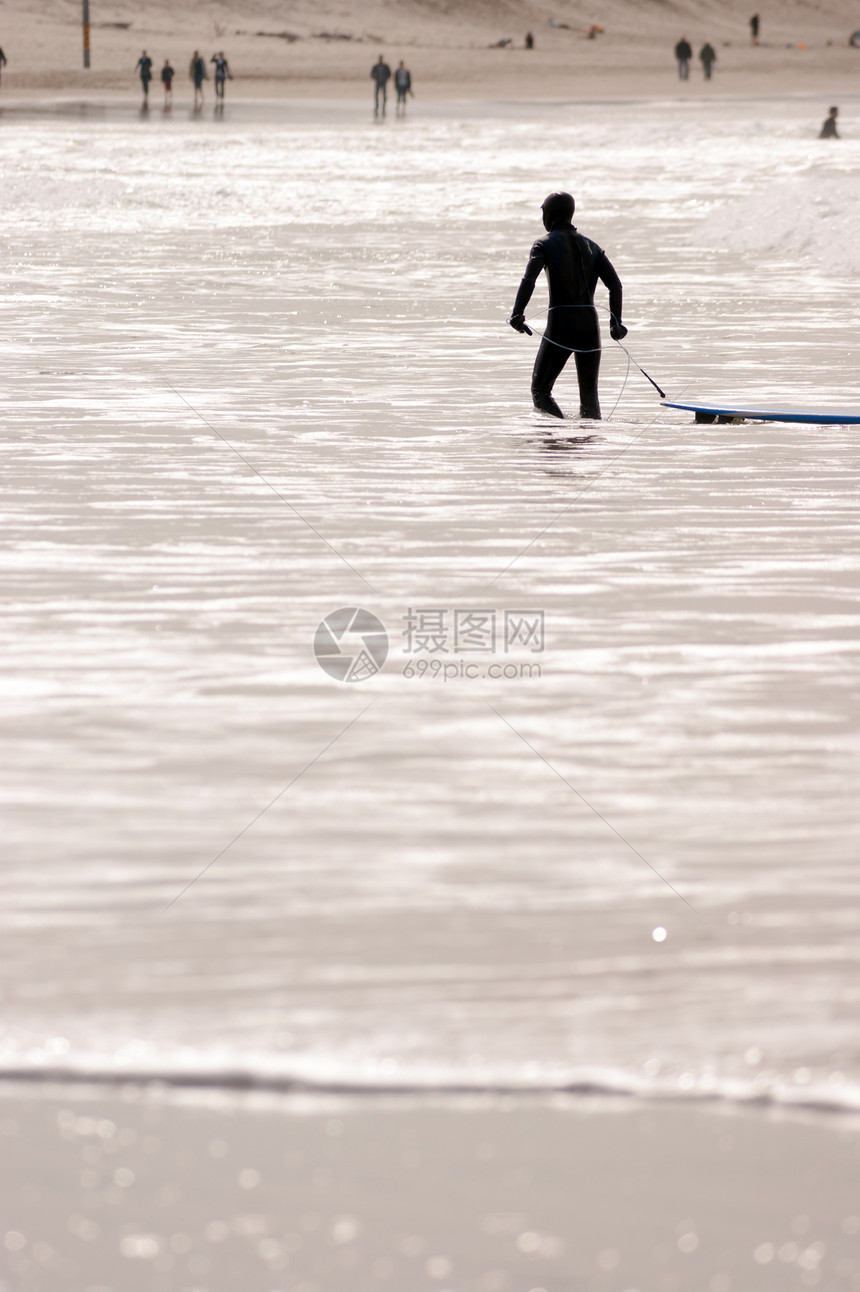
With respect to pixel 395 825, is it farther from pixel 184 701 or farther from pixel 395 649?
pixel 395 649

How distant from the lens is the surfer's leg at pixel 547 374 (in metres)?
10.4

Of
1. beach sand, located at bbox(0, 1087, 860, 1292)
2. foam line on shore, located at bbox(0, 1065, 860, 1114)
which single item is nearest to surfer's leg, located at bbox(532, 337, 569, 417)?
foam line on shore, located at bbox(0, 1065, 860, 1114)

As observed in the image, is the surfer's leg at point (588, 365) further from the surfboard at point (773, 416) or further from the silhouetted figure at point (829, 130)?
the silhouetted figure at point (829, 130)

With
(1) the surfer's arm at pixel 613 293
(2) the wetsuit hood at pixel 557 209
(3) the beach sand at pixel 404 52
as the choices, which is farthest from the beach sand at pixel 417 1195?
(3) the beach sand at pixel 404 52

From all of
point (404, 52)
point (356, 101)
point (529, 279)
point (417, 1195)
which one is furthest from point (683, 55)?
point (417, 1195)

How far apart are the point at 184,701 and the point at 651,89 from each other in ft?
212

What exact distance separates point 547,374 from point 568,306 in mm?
407

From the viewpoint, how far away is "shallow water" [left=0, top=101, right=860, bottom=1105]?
11.4 ft

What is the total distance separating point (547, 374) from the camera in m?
10.5

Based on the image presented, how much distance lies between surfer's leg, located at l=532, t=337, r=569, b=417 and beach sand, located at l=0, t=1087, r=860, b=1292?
25.0ft

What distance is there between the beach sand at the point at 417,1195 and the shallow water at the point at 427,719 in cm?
13
